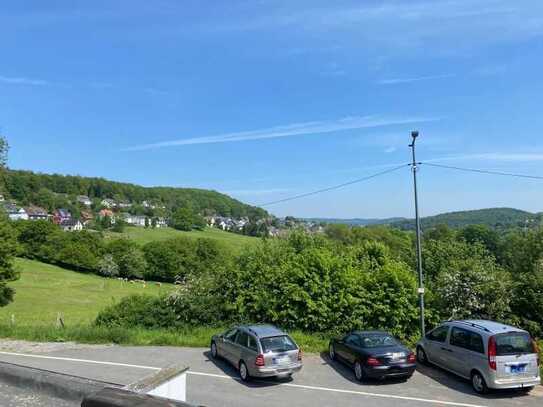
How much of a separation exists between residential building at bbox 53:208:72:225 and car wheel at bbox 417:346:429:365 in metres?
171

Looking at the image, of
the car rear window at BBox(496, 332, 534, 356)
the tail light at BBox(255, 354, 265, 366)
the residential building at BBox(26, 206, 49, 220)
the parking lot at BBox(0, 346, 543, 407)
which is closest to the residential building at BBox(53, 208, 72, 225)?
the residential building at BBox(26, 206, 49, 220)

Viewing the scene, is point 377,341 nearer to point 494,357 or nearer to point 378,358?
point 378,358

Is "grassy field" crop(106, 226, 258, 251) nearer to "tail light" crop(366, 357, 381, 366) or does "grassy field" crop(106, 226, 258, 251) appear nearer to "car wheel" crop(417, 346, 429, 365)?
"car wheel" crop(417, 346, 429, 365)

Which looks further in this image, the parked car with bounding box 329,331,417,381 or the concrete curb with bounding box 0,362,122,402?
the parked car with bounding box 329,331,417,381

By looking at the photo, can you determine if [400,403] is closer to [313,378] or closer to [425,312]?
[313,378]

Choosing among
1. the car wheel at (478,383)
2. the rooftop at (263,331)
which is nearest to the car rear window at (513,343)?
the car wheel at (478,383)

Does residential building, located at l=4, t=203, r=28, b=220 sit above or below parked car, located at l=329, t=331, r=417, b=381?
above

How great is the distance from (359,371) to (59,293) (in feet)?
219

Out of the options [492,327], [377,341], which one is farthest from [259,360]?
[492,327]

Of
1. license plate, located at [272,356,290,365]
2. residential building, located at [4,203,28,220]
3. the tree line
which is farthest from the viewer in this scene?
residential building, located at [4,203,28,220]

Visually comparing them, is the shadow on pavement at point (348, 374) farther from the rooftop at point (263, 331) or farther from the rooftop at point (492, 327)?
the rooftop at point (492, 327)

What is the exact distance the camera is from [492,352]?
12.3 metres

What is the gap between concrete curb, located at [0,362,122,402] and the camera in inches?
166

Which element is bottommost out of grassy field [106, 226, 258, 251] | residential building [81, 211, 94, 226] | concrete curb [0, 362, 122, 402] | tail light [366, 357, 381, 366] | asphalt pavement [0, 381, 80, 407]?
tail light [366, 357, 381, 366]
